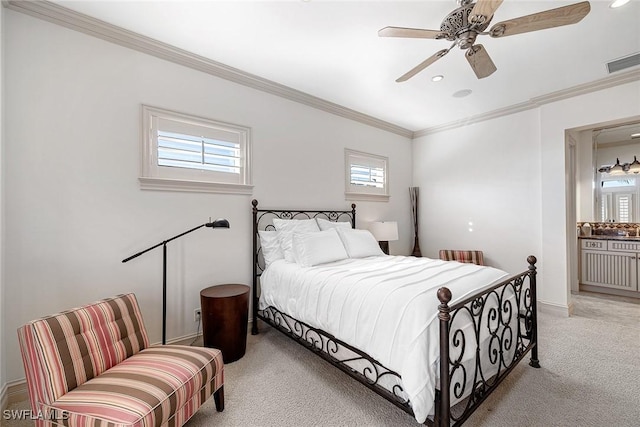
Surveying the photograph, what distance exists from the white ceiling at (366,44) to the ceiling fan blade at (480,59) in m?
0.41

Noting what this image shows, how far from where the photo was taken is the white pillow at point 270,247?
3.10 meters

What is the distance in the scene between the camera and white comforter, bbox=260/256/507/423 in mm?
1490

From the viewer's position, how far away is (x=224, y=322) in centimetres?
245

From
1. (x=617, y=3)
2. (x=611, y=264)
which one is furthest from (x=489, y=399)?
(x=611, y=264)

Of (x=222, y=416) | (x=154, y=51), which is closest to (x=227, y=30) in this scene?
(x=154, y=51)

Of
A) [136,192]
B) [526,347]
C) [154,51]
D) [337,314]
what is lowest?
[526,347]

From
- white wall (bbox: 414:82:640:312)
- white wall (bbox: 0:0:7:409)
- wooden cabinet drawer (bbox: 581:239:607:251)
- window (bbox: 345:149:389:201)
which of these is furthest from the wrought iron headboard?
wooden cabinet drawer (bbox: 581:239:607:251)

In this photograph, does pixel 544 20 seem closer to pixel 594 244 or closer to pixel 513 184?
pixel 513 184

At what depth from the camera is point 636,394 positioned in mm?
2018

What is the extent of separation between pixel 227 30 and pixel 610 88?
439 cm

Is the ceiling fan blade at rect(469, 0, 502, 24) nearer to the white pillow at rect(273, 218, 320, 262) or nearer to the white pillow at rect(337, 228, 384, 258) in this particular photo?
the white pillow at rect(337, 228, 384, 258)

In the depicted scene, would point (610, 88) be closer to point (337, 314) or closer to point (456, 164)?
point (456, 164)

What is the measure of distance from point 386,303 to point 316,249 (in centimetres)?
120

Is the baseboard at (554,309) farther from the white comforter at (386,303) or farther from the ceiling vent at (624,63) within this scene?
the ceiling vent at (624,63)
